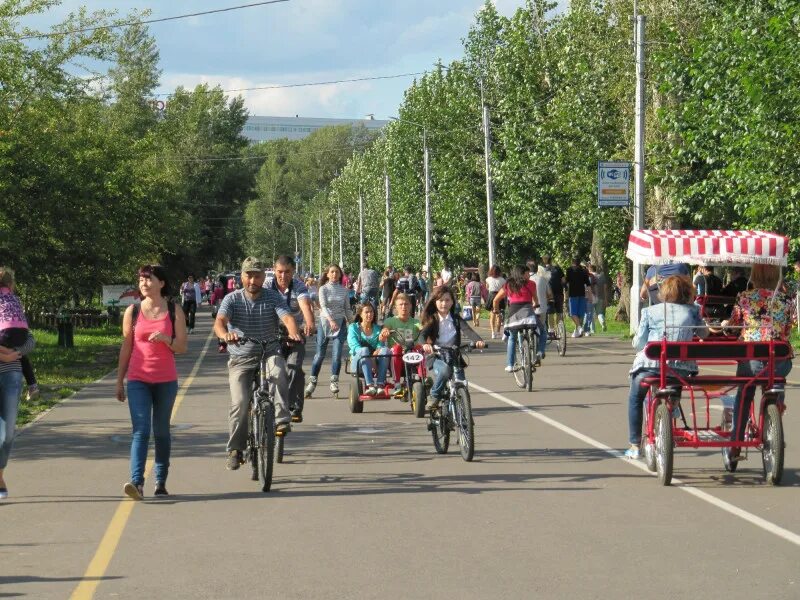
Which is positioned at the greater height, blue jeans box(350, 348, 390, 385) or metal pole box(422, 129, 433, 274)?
metal pole box(422, 129, 433, 274)

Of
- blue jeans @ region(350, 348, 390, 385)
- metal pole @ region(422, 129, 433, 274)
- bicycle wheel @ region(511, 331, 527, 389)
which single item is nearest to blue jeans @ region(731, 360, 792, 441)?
blue jeans @ region(350, 348, 390, 385)

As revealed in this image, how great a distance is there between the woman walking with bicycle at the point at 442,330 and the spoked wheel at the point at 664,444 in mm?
2839

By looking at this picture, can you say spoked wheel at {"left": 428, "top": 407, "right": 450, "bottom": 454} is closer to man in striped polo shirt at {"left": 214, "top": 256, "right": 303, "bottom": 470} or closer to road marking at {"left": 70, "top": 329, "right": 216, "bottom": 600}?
man in striped polo shirt at {"left": 214, "top": 256, "right": 303, "bottom": 470}

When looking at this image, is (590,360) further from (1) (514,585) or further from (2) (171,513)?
(1) (514,585)

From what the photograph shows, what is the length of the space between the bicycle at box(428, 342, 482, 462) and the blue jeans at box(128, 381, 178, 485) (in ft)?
8.98

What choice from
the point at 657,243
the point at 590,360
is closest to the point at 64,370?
the point at 590,360

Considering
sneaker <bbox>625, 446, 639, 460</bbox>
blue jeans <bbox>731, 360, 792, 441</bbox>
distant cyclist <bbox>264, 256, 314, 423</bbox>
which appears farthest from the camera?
distant cyclist <bbox>264, 256, 314, 423</bbox>

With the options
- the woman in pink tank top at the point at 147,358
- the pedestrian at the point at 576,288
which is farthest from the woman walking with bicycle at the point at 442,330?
the pedestrian at the point at 576,288

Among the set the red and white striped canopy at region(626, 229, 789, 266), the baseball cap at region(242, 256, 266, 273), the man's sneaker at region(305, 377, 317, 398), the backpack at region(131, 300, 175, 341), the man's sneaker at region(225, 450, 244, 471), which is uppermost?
the red and white striped canopy at region(626, 229, 789, 266)

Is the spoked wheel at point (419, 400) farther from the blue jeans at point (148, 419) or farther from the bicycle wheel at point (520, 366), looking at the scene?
the blue jeans at point (148, 419)

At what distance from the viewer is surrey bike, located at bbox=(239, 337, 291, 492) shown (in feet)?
34.9

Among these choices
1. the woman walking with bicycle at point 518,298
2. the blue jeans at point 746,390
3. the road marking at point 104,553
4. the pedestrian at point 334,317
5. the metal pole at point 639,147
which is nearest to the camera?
the road marking at point 104,553

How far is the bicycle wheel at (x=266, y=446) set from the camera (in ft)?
34.7

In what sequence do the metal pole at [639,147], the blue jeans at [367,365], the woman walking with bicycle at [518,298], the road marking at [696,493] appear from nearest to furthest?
1. the road marking at [696,493]
2. the blue jeans at [367,365]
3. the woman walking with bicycle at [518,298]
4. the metal pole at [639,147]
